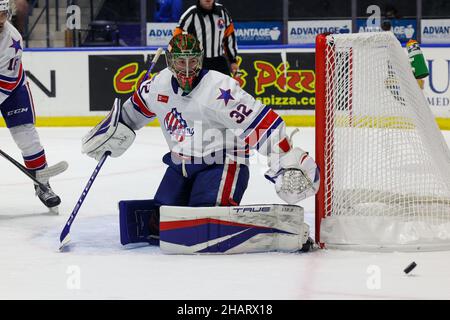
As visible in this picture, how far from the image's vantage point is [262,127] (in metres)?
3.45

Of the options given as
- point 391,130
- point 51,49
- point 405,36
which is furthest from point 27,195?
point 405,36

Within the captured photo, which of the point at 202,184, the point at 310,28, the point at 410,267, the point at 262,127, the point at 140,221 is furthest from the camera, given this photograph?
the point at 310,28

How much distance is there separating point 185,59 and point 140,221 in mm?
654

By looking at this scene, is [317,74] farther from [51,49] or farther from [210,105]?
[51,49]

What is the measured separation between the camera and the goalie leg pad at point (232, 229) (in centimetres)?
341

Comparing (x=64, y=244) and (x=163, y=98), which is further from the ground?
(x=163, y=98)

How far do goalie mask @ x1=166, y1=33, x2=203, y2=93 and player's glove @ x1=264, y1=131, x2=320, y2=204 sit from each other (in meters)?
0.45

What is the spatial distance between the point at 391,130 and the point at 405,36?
5529 mm

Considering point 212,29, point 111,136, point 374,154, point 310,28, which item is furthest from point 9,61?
point 310,28

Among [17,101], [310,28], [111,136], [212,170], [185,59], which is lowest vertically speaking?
[212,170]

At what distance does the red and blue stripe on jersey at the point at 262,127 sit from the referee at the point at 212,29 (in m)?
3.25

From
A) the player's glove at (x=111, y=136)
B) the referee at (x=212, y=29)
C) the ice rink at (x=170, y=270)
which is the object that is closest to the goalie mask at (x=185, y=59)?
the player's glove at (x=111, y=136)

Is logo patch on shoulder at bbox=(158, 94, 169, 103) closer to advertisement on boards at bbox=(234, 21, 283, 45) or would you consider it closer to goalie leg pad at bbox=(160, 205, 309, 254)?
goalie leg pad at bbox=(160, 205, 309, 254)

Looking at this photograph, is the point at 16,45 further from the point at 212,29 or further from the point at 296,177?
the point at 212,29
